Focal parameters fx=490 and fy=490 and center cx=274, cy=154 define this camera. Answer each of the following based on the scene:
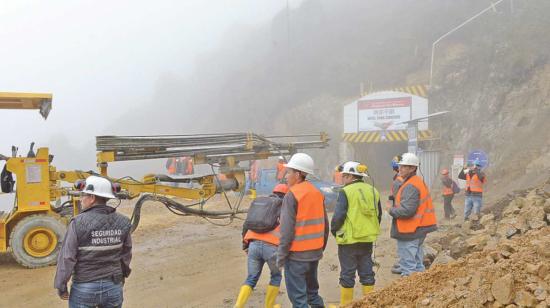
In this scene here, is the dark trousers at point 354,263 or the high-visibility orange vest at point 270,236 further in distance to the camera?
the dark trousers at point 354,263

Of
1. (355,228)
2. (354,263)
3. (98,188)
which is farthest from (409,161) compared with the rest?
(98,188)

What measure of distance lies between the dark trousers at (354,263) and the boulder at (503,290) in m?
1.81

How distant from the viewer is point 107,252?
370 cm

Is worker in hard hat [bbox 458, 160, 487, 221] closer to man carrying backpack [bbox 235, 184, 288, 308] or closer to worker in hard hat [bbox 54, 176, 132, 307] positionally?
man carrying backpack [bbox 235, 184, 288, 308]

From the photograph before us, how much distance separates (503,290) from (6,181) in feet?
27.1

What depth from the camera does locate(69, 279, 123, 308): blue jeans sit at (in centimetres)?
363

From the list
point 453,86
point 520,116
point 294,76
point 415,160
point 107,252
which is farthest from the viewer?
point 294,76

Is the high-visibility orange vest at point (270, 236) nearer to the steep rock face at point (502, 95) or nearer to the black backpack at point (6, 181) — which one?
the black backpack at point (6, 181)

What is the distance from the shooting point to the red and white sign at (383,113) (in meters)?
19.1

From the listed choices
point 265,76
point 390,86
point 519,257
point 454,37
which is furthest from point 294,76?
point 519,257

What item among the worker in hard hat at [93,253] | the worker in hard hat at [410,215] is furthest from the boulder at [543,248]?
the worker in hard hat at [93,253]

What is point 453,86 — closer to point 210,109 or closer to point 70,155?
point 210,109

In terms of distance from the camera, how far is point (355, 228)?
5121 mm

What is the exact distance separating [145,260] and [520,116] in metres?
14.8
